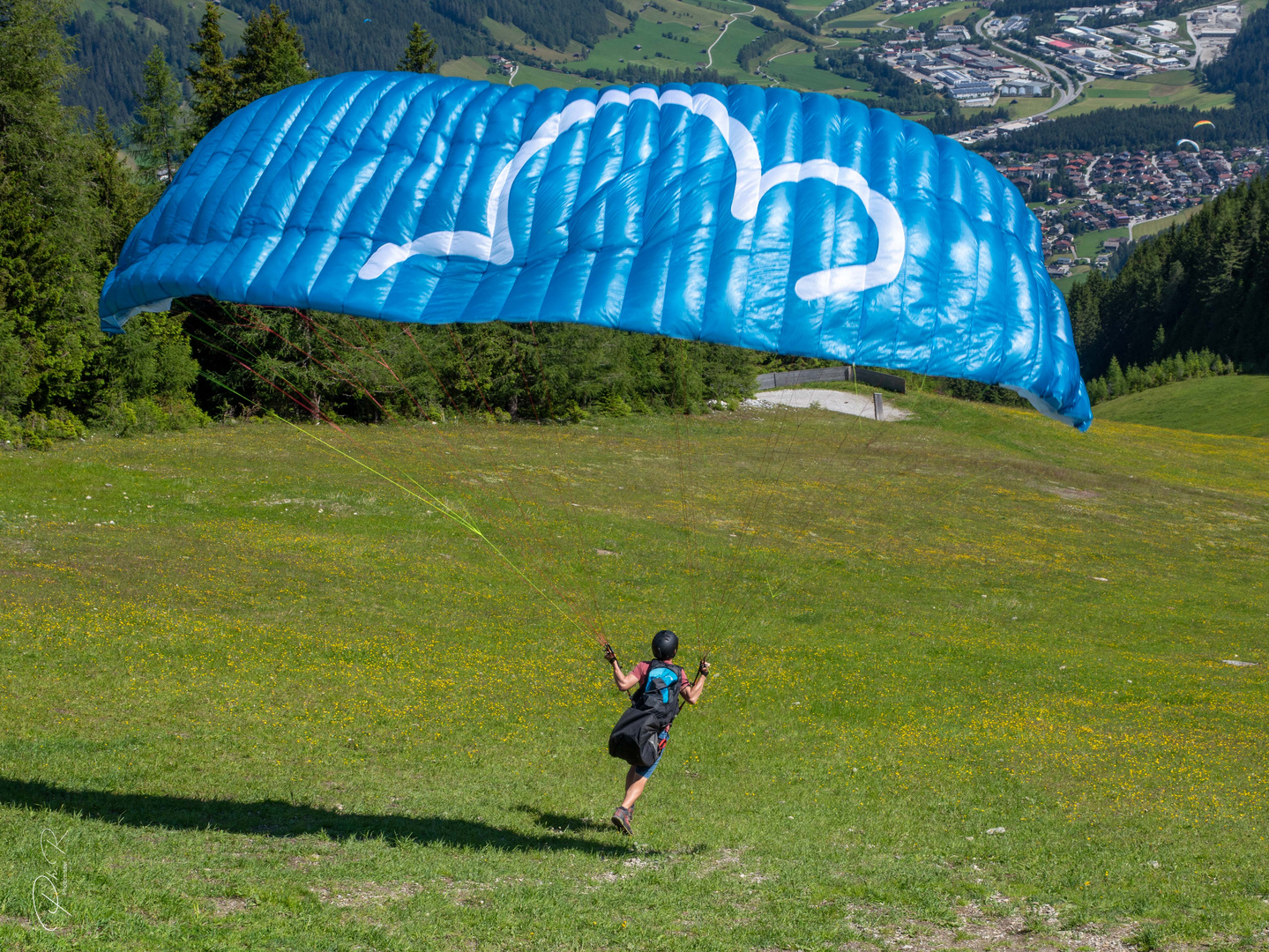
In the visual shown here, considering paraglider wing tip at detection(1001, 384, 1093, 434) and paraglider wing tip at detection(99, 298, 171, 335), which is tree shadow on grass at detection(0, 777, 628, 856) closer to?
paraglider wing tip at detection(99, 298, 171, 335)

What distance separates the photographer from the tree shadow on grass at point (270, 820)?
31.6 ft

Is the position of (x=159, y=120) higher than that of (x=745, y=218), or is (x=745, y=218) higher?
(x=159, y=120)

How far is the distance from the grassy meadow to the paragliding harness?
1008 millimetres

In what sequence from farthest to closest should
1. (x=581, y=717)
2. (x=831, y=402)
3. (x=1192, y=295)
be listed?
(x=1192, y=295) → (x=831, y=402) → (x=581, y=717)

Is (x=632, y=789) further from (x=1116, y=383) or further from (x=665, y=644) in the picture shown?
(x=1116, y=383)

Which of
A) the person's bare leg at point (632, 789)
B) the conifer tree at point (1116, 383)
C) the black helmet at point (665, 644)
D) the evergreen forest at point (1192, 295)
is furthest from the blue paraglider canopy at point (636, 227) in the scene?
the conifer tree at point (1116, 383)

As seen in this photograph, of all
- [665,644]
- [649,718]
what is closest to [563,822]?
[649,718]

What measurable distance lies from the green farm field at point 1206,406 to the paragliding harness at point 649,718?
7270 centimetres

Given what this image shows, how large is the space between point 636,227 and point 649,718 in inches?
175

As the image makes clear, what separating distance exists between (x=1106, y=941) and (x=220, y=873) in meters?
6.91

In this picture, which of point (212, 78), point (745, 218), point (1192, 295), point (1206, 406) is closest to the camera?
point (745, 218)

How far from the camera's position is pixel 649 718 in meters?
9.45

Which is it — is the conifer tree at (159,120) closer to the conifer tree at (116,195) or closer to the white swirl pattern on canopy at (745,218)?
the conifer tree at (116,195)

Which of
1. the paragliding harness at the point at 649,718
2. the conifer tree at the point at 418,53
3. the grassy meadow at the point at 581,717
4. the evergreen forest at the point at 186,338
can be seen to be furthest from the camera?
the conifer tree at the point at 418,53
